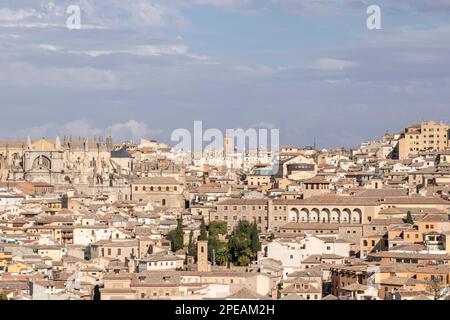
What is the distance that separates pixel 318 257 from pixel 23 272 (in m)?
5.20

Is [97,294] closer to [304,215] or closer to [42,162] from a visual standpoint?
[304,215]

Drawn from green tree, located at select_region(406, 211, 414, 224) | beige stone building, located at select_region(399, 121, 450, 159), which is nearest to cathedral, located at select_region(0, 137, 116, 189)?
beige stone building, located at select_region(399, 121, 450, 159)

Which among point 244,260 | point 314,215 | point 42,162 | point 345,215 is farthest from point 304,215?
point 42,162

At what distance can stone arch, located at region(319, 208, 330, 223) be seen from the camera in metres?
30.9

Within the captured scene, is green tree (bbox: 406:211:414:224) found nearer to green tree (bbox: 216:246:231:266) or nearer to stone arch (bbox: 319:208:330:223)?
stone arch (bbox: 319:208:330:223)

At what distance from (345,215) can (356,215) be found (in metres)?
0.26

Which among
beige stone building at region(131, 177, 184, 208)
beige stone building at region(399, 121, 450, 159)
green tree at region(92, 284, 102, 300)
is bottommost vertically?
green tree at region(92, 284, 102, 300)

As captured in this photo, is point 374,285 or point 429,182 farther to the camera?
point 429,182

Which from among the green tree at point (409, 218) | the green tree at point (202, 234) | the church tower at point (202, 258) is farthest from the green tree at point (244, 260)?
the green tree at point (409, 218)

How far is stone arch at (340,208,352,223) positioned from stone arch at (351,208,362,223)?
3.3 inches
